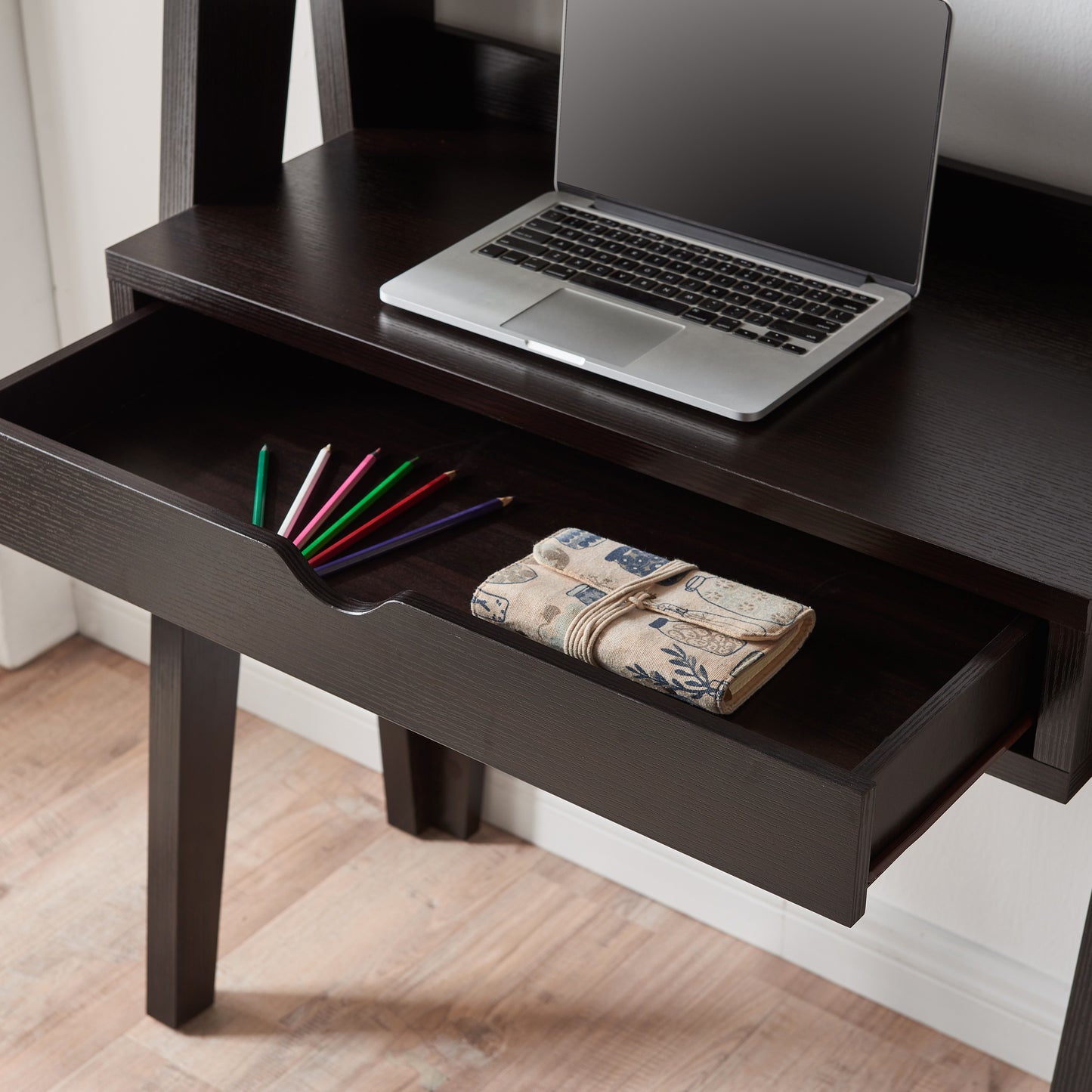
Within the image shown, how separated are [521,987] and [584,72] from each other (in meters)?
0.88

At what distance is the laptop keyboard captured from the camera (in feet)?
3.38

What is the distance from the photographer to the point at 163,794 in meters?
1.35

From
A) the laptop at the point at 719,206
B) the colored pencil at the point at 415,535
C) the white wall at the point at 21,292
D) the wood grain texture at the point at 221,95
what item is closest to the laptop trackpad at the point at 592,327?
the laptop at the point at 719,206

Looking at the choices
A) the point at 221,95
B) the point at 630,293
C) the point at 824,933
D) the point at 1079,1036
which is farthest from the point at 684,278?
the point at 824,933

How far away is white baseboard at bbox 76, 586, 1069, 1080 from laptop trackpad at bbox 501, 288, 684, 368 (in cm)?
74

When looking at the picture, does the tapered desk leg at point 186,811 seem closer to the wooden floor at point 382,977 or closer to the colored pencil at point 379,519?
the wooden floor at point 382,977

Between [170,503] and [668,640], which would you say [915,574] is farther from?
[170,503]

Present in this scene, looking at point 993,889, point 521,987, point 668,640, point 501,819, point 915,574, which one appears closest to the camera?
point 668,640

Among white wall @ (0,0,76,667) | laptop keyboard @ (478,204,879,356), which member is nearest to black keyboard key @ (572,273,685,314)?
laptop keyboard @ (478,204,879,356)

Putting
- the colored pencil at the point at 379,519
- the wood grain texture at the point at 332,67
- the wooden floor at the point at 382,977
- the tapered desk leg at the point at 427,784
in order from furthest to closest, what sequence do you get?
the tapered desk leg at the point at 427,784, the wooden floor at the point at 382,977, the wood grain texture at the point at 332,67, the colored pencil at the point at 379,519

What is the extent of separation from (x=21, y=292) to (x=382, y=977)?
2.84 feet

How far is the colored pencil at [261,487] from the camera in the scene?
1.04 m

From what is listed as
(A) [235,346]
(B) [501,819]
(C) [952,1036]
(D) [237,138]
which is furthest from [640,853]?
(D) [237,138]

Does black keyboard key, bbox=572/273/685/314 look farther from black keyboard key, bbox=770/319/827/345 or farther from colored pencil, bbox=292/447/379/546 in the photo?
colored pencil, bbox=292/447/379/546
